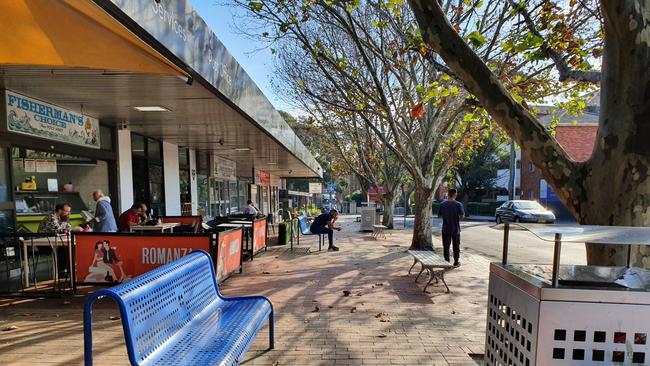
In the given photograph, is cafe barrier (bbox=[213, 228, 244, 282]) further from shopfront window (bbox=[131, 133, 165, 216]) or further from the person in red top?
shopfront window (bbox=[131, 133, 165, 216])

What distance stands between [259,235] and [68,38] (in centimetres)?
730

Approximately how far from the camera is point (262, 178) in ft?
79.7

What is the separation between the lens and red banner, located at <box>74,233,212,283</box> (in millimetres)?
5566

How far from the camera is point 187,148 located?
42.2ft

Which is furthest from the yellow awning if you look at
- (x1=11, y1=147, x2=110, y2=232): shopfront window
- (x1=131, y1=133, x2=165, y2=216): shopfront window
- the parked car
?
the parked car

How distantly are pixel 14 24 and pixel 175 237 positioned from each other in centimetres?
337

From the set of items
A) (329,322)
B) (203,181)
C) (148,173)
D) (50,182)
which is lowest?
(329,322)

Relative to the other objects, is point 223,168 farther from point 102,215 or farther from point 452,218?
point 452,218

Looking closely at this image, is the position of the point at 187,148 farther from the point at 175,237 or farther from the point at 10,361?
the point at 10,361

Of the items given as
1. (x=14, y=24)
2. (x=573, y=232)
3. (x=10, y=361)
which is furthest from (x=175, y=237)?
(x=573, y=232)

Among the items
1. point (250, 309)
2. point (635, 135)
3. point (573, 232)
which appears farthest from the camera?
point (250, 309)

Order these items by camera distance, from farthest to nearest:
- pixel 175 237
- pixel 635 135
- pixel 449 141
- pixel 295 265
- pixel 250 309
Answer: pixel 449 141 → pixel 295 265 → pixel 175 237 → pixel 250 309 → pixel 635 135

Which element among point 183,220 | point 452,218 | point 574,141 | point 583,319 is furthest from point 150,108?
point 574,141

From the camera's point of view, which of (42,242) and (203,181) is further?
(203,181)
